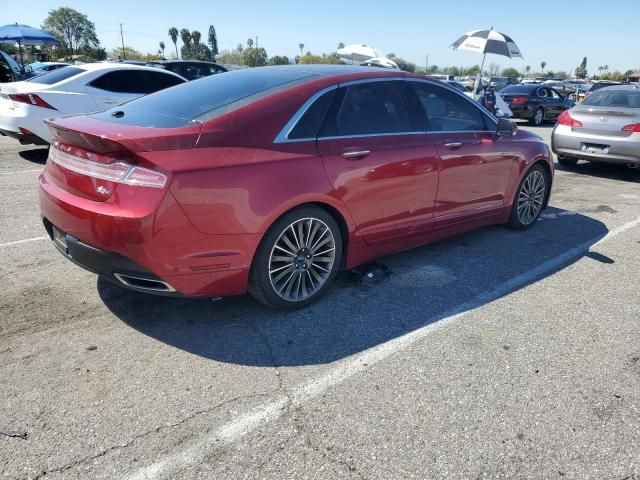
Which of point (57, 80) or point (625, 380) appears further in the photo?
point (57, 80)

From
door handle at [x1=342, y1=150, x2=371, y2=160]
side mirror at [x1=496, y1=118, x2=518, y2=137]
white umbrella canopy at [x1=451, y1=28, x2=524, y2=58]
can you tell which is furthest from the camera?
white umbrella canopy at [x1=451, y1=28, x2=524, y2=58]

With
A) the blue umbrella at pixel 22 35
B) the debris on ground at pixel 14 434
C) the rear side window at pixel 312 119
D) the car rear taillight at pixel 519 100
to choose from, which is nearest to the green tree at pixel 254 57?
the blue umbrella at pixel 22 35

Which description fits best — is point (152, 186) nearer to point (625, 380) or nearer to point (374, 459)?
point (374, 459)

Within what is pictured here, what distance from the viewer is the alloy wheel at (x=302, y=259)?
11.2 feet

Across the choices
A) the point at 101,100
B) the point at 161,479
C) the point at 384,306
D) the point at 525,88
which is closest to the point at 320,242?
the point at 384,306

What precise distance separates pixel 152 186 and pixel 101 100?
635 centimetres

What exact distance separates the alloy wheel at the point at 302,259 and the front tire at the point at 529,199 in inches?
106

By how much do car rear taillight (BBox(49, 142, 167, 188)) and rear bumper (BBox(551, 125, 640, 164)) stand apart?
7968mm

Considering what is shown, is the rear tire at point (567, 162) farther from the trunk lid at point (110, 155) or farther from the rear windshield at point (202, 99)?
the trunk lid at point (110, 155)

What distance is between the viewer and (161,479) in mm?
2131

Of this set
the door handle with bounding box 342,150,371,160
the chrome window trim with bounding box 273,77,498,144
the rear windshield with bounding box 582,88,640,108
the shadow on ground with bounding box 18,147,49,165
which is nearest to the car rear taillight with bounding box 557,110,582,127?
the rear windshield with bounding box 582,88,640,108

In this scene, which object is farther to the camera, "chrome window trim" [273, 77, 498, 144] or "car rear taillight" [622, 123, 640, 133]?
"car rear taillight" [622, 123, 640, 133]

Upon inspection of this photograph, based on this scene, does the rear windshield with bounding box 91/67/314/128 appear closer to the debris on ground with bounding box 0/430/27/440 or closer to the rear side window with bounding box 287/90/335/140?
the rear side window with bounding box 287/90/335/140

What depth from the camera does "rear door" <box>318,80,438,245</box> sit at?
3.62 metres
